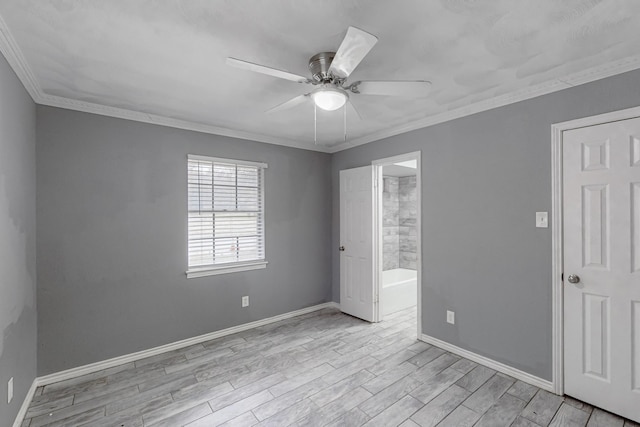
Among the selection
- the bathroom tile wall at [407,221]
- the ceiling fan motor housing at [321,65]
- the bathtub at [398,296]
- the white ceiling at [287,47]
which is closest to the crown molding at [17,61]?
the white ceiling at [287,47]

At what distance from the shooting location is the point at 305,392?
2443mm

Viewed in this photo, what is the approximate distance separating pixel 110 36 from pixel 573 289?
3.59 m

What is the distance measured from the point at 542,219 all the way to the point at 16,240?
12.9 ft

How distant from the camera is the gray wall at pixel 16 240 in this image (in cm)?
187

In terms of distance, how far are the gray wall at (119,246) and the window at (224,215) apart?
0.10 m

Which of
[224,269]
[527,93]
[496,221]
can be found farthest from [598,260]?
[224,269]

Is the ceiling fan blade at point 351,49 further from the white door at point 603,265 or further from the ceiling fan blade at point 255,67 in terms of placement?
the white door at point 603,265

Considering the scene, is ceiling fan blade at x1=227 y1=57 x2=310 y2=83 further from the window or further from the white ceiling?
the window

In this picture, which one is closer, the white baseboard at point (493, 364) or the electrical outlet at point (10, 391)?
the electrical outlet at point (10, 391)

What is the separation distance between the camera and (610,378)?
216cm

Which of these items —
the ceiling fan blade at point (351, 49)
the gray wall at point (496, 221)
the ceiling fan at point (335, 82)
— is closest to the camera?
the ceiling fan blade at point (351, 49)

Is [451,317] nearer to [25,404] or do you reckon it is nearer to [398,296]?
[398,296]

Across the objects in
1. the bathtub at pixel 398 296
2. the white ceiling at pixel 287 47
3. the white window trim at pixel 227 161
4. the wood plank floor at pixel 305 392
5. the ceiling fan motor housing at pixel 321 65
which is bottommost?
the wood plank floor at pixel 305 392

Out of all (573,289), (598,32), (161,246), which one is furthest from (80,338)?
(598,32)
